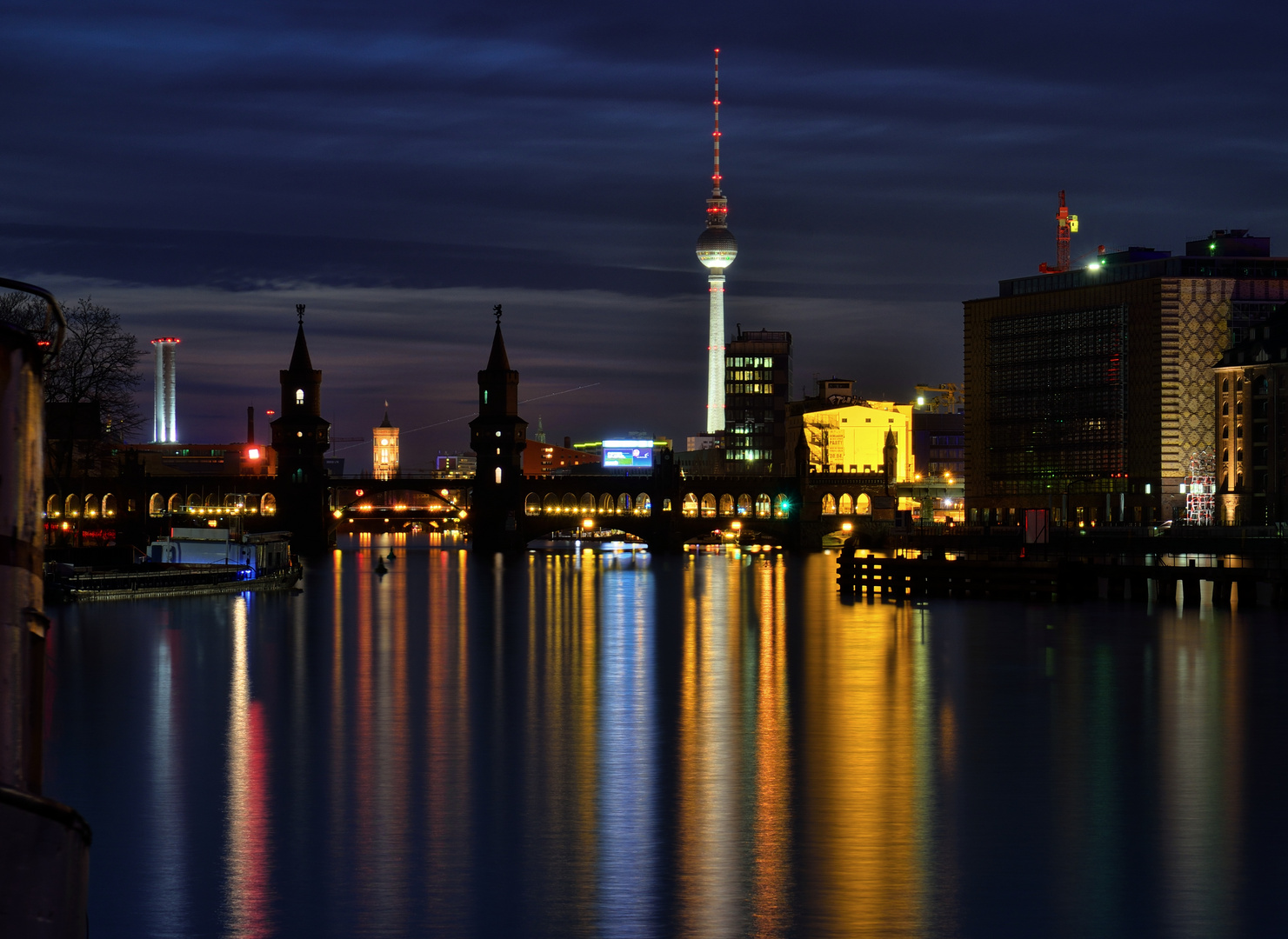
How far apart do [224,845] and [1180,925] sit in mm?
17526

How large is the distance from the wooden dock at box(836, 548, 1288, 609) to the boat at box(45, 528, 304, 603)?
43587mm

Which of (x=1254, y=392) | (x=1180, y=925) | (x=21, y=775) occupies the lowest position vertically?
(x=1180, y=925)

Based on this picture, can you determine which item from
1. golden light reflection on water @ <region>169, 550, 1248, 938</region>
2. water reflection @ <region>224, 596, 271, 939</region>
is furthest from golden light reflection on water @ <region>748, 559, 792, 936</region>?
water reflection @ <region>224, 596, 271, 939</region>

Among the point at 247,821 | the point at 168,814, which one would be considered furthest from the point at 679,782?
the point at 168,814

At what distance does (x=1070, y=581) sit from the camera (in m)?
102

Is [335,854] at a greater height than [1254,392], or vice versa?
[1254,392]

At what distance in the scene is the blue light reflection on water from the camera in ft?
88.5

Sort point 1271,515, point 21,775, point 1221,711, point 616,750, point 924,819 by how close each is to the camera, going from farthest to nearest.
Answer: point 1271,515
point 1221,711
point 616,750
point 924,819
point 21,775

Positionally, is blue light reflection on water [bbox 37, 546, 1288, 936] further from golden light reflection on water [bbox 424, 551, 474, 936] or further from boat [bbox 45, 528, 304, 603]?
boat [bbox 45, 528, 304, 603]

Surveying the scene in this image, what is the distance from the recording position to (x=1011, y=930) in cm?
2550

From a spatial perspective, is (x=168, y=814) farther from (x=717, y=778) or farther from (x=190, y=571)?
(x=190, y=571)

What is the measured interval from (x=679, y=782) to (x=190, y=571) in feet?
253

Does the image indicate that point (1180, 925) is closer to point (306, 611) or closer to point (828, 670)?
point (828, 670)

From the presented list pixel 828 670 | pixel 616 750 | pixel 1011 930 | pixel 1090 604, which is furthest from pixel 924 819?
pixel 1090 604
